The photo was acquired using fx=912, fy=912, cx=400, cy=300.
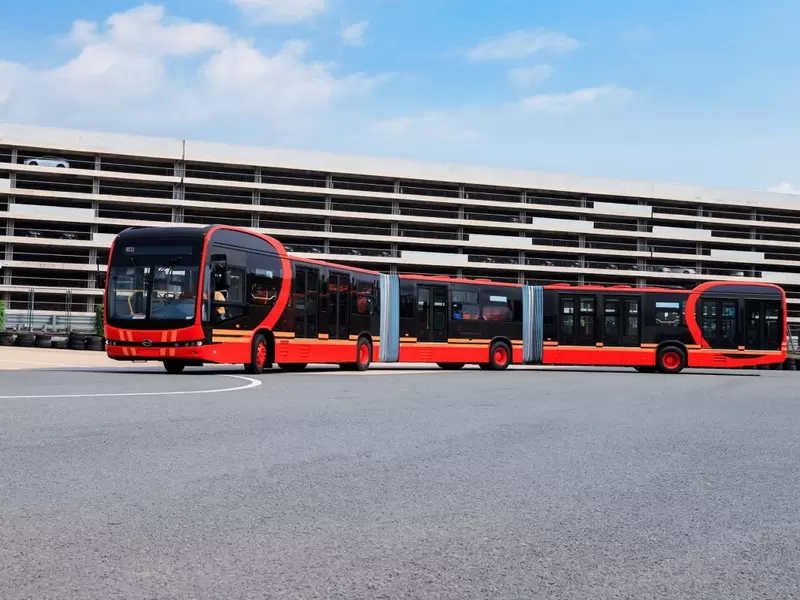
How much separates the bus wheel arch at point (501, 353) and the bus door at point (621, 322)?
318cm

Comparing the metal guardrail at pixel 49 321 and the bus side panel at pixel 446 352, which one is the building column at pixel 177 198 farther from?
the bus side panel at pixel 446 352

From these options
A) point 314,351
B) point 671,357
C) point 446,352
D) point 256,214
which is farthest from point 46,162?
point 671,357

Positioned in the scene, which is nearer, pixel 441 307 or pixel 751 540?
pixel 751 540

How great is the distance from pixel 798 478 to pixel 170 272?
15.4m

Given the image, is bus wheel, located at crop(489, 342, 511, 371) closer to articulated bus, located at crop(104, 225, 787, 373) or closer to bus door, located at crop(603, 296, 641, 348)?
articulated bus, located at crop(104, 225, 787, 373)

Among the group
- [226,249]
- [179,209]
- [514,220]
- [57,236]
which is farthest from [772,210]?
[226,249]

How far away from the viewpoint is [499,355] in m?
29.9

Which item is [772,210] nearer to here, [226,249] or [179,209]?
[179,209]

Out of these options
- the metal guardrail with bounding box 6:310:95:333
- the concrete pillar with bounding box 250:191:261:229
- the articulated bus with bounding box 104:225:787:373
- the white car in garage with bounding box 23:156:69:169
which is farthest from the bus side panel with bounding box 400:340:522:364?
the white car in garage with bounding box 23:156:69:169

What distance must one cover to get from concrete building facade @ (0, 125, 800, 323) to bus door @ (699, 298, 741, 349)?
47720 mm

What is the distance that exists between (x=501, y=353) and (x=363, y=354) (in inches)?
224

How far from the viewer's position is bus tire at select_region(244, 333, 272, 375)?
2117 cm

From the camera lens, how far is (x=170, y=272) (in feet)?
65.6

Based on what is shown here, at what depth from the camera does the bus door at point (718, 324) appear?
99.3 ft
